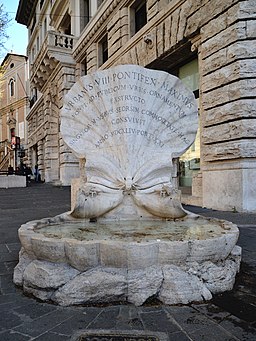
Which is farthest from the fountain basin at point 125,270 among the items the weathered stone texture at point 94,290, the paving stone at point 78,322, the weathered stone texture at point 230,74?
the weathered stone texture at point 230,74

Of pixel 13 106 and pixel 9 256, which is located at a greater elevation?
pixel 13 106

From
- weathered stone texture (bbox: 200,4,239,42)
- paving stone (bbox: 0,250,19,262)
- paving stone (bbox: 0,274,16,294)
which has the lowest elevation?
paving stone (bbox: 0,274,16,294)

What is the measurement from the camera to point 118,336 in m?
1.82

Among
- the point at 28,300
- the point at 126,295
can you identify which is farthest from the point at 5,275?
the point at 126,295

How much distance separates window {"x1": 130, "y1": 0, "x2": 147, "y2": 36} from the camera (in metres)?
12.8

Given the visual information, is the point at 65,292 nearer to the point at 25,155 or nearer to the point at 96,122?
the point at 96,122

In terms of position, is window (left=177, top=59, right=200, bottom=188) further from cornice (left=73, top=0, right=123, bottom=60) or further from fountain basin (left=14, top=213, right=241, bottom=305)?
fountain basin (left=14, top=213, right=241, bottom=305)

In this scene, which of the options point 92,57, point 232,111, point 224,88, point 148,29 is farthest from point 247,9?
point 92,57

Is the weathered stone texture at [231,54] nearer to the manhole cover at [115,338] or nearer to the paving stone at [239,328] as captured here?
the paving stone at [239,328]

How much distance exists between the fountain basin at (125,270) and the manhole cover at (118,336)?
1.30ft

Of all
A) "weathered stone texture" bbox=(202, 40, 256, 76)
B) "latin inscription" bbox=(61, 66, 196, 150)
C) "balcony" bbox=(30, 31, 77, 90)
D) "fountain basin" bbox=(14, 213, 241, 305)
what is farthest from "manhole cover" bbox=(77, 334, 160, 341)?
"balcony" bbox=(30, 31, 77, 90)

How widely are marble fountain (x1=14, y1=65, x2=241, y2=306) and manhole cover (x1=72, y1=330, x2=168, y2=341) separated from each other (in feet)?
1.31

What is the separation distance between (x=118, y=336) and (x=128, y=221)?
2000 millimetres

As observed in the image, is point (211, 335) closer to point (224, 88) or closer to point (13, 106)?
point (224, 88)
